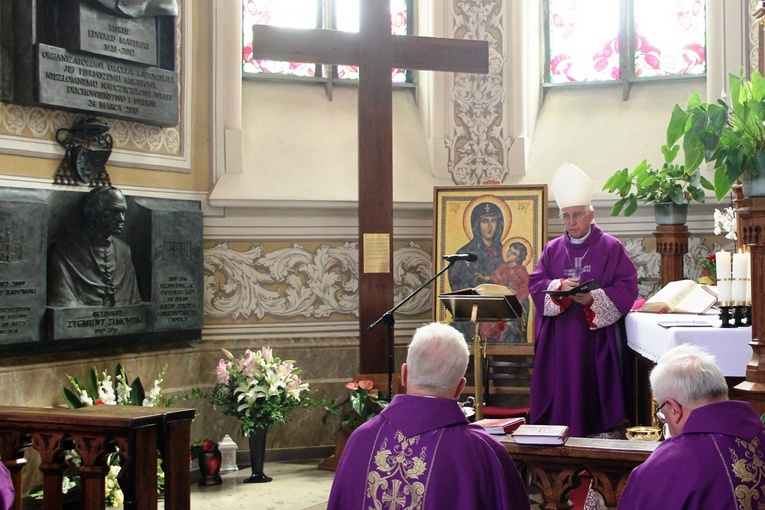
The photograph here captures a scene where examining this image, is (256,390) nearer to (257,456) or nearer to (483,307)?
(257,456)

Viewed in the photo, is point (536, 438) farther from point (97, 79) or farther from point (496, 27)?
point (496, 27)

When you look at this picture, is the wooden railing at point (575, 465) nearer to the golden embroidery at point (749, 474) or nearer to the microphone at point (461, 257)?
the golden embroidery at point (749, 474)

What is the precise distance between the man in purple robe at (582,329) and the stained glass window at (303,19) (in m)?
2.86

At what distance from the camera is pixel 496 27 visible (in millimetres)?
8461

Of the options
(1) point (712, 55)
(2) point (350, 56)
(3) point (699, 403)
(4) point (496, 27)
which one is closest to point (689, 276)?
(1) point (712, 55)

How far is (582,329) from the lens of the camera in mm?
6375

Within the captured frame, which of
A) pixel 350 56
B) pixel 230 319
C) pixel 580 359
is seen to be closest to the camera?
pixel 580 359

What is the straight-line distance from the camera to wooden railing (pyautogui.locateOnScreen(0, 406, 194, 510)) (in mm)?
4141

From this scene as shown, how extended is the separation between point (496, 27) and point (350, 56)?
5.55 ft

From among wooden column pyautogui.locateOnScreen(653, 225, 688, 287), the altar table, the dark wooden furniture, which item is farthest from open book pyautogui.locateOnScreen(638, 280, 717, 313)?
the dark wooden furniture

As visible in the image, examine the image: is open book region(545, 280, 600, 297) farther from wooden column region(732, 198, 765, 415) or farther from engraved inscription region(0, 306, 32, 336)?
engraved inscription region(0, 306, 32, 336)

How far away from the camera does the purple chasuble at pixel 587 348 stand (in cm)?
627

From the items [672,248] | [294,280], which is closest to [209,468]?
[294,280]

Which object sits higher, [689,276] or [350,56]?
[350,56]
